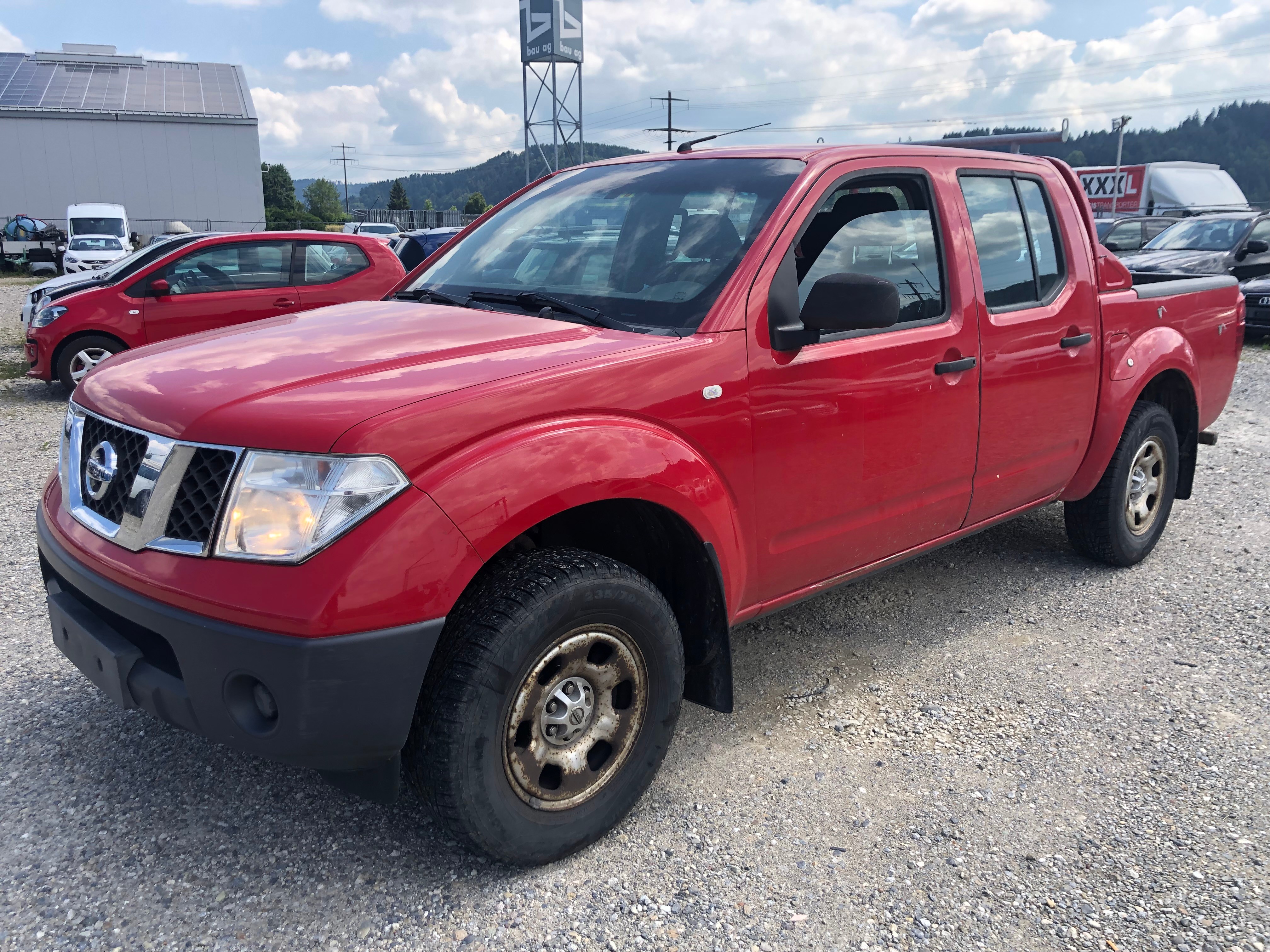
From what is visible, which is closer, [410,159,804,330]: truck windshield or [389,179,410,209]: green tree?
[410,159,804,330]: truck windshield

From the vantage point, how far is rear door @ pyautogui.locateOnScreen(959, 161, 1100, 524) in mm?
3605

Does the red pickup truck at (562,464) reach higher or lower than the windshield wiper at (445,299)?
lower

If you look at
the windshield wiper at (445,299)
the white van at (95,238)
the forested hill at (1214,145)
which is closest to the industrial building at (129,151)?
the white van at (95,238)

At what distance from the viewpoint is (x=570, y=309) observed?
291 cm

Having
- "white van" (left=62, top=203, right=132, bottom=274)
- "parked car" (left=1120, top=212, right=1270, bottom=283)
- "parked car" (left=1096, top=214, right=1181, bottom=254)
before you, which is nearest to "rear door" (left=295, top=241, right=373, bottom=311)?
"parked car" (left=1120, top=212, right=1270, bottom=283)

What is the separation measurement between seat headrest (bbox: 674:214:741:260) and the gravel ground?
158 cm

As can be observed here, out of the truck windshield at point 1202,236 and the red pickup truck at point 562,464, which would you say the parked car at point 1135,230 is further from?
the red pickup truck at point 562,464

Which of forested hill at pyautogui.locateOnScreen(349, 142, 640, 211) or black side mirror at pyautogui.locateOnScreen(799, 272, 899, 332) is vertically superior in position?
forested hill at pyautogui.locateOnScreen(349, 142, 640, 211)

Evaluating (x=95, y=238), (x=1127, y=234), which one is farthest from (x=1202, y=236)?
(x=95, y=238)

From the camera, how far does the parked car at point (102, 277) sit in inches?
376

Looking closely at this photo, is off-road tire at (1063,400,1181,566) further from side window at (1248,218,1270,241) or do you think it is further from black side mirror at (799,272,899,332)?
side window at (1248,218,1270,241)

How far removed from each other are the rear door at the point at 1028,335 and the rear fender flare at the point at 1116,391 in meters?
0.08

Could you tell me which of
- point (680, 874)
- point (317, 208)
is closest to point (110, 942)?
point (680, 874)

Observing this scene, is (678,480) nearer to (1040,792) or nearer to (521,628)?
(521,628)
